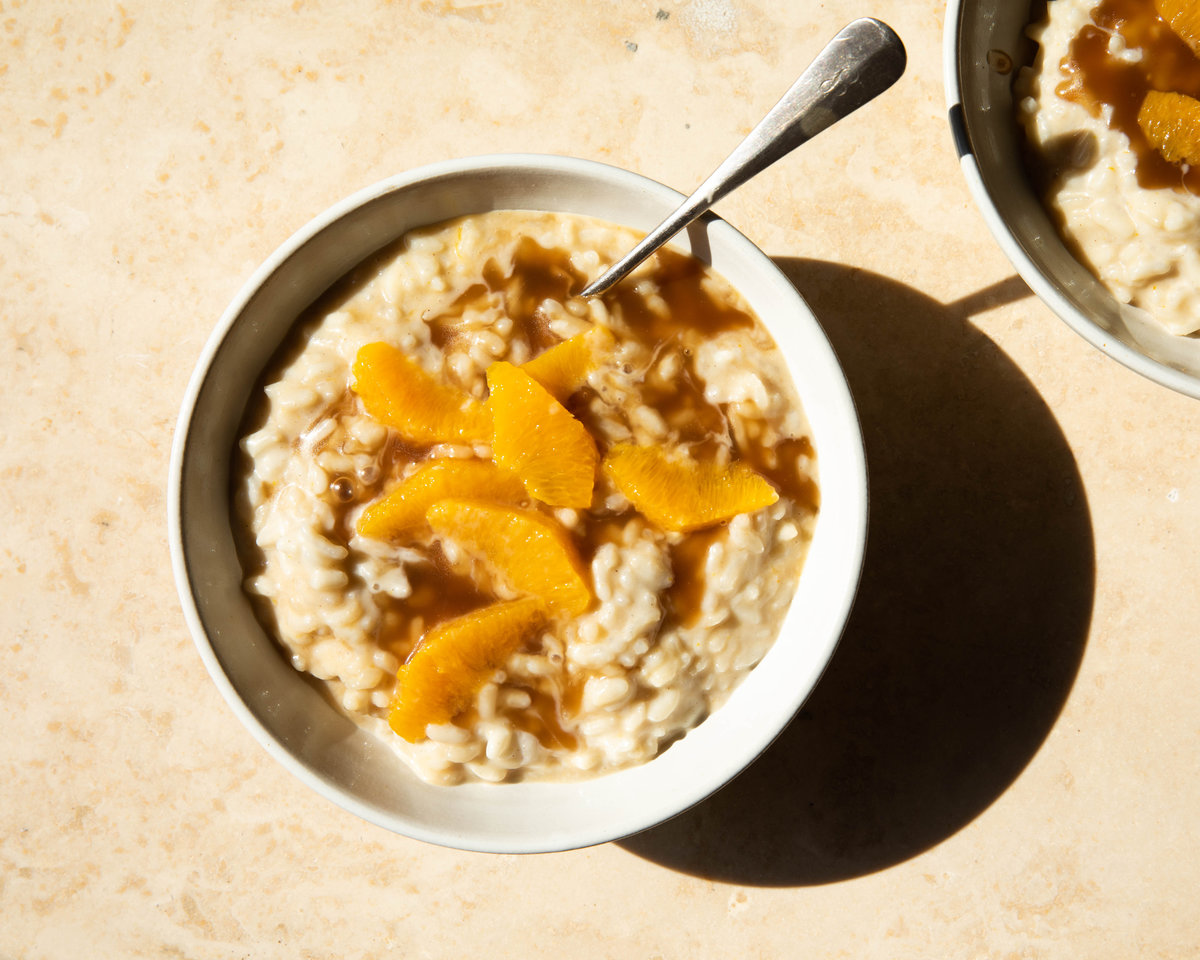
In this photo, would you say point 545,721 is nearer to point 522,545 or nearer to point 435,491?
point 522,545

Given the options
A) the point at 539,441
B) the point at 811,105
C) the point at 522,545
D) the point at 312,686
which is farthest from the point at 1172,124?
the point at 312,686

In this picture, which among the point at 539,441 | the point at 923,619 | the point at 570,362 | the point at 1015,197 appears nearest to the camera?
the point at 539,441

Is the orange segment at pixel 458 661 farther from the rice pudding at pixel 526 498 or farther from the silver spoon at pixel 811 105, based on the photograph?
the silver spoon at pixel 811 105

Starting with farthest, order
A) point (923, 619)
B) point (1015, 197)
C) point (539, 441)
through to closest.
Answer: point (923, 619) → point (1015, 197) → point (539, 441)

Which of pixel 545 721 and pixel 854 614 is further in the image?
pixel 854 614

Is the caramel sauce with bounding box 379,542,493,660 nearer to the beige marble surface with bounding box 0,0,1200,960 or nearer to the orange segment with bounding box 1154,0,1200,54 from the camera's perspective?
the beige marble surface with bounding box 0,0,1200,960

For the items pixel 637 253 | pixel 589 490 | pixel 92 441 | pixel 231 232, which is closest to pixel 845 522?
pixel 589 490
